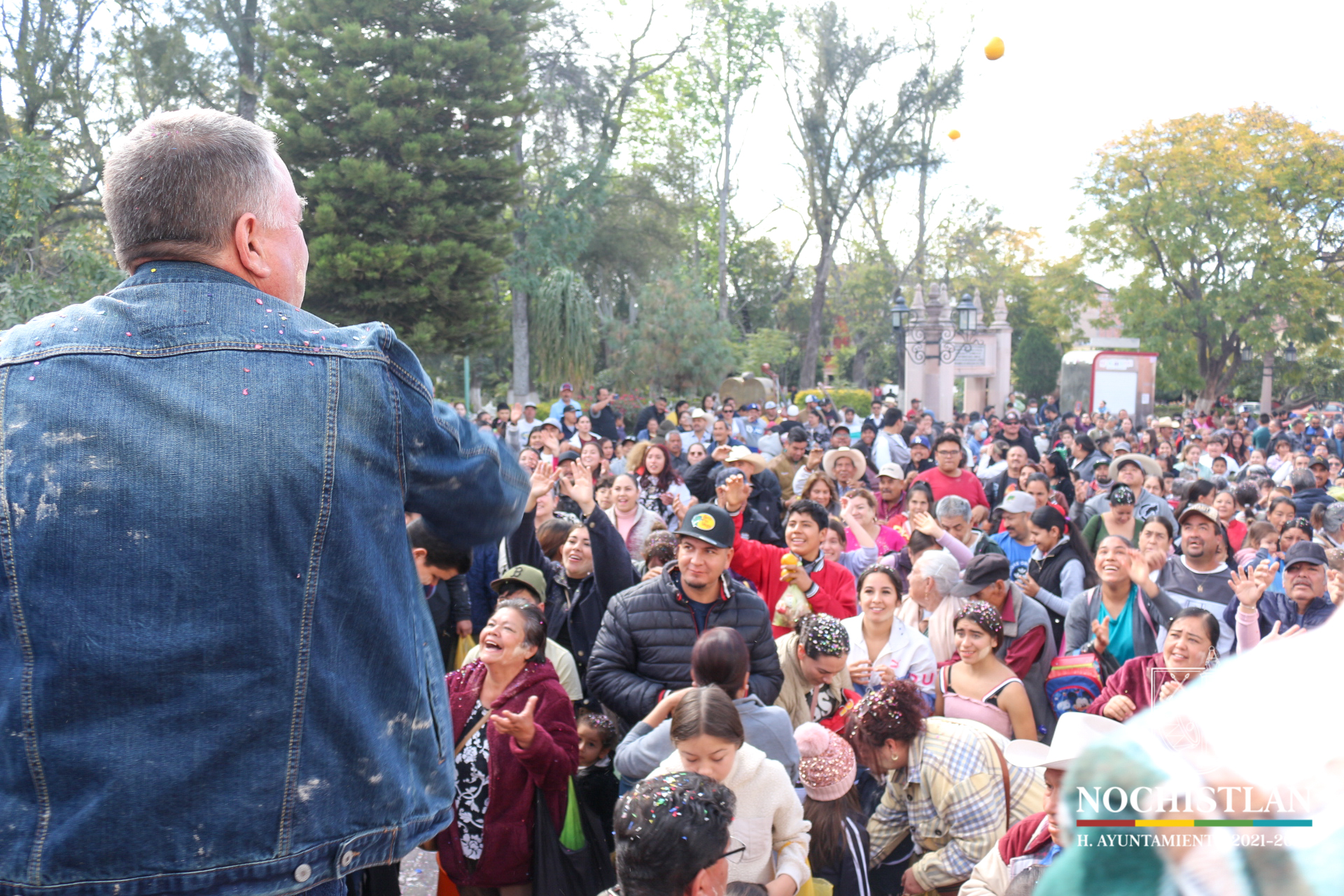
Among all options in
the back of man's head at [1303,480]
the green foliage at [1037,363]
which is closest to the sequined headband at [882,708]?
the back of man's head at [1303,480]

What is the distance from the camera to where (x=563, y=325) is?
93.4 ft

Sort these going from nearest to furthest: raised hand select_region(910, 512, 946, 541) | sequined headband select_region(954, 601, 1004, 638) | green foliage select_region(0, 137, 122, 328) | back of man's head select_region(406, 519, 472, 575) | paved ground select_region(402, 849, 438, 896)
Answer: back of man's head select_region(406, 519, 472, 575)
sequined headband select_region(954, 601, 1004, 638)
paved ground select_region(402, 849, 438, 896)
raised hand select_region(910, 512, 946, 541)
green foliage select_region(0, 137, 122, 328)

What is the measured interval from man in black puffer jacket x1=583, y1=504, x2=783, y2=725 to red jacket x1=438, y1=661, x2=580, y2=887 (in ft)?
2.03

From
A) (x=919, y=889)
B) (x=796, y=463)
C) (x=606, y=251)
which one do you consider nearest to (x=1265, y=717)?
(x=919, y=889)

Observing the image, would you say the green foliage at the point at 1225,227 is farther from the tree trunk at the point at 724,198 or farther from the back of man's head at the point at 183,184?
the back of man's head at the point at 183,184

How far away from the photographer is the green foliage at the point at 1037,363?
155ft

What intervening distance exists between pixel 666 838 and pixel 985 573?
3398mm

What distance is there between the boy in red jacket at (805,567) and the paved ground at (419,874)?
2438 millimetres

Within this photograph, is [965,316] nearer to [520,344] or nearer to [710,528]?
[520,344]

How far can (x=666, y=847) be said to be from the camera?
2.96 metres

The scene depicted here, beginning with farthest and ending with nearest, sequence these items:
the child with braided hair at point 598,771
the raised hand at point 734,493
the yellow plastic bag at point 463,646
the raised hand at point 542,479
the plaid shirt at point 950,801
→ the raised hand at point 734,493, the yellow plastic bag at point 463,646, the child with braided hair at point 598,771, the plaid shirt at point 950,801, the raised hand at point 542,479

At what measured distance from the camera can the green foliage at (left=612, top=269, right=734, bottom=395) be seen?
2964 centimetres

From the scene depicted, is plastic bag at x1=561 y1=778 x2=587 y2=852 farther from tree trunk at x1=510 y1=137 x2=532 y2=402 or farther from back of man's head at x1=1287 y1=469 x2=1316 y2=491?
tree trunk at x1=510 y1=137 x2=532 y2=402

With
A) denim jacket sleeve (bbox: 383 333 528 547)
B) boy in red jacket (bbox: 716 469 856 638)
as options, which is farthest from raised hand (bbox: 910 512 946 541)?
denim jacket sleeve (bbox: 383 333 528 547)
